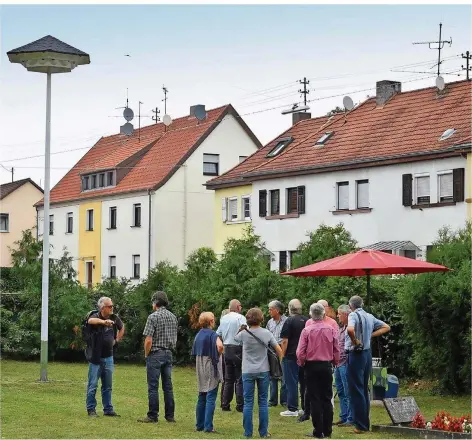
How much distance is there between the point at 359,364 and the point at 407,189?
89.6 feet

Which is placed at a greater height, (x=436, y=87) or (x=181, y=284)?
(x=436, y=87)

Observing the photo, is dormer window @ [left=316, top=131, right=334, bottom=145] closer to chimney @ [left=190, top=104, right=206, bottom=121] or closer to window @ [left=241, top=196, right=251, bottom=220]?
window @ [left=241, top=196, right=251, bottom=220]

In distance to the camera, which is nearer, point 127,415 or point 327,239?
point 127,415

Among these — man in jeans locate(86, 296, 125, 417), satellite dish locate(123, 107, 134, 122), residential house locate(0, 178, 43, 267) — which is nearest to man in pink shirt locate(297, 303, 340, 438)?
man in jeans locate(86, 296, 125, 417)

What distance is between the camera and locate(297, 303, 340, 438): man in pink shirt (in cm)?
1639

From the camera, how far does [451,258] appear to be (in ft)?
76.3

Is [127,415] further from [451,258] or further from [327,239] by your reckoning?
[327,239]

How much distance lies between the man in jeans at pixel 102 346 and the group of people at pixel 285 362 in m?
0.02

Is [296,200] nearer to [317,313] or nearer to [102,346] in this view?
[102,346]

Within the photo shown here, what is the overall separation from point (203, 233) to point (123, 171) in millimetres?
6772

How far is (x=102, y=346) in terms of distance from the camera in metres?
18.5

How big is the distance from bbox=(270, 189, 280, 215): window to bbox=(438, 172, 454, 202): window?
34.4 feet

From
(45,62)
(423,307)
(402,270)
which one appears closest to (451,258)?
(423,307)

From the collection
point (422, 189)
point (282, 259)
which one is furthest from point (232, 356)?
point (282, 259)
